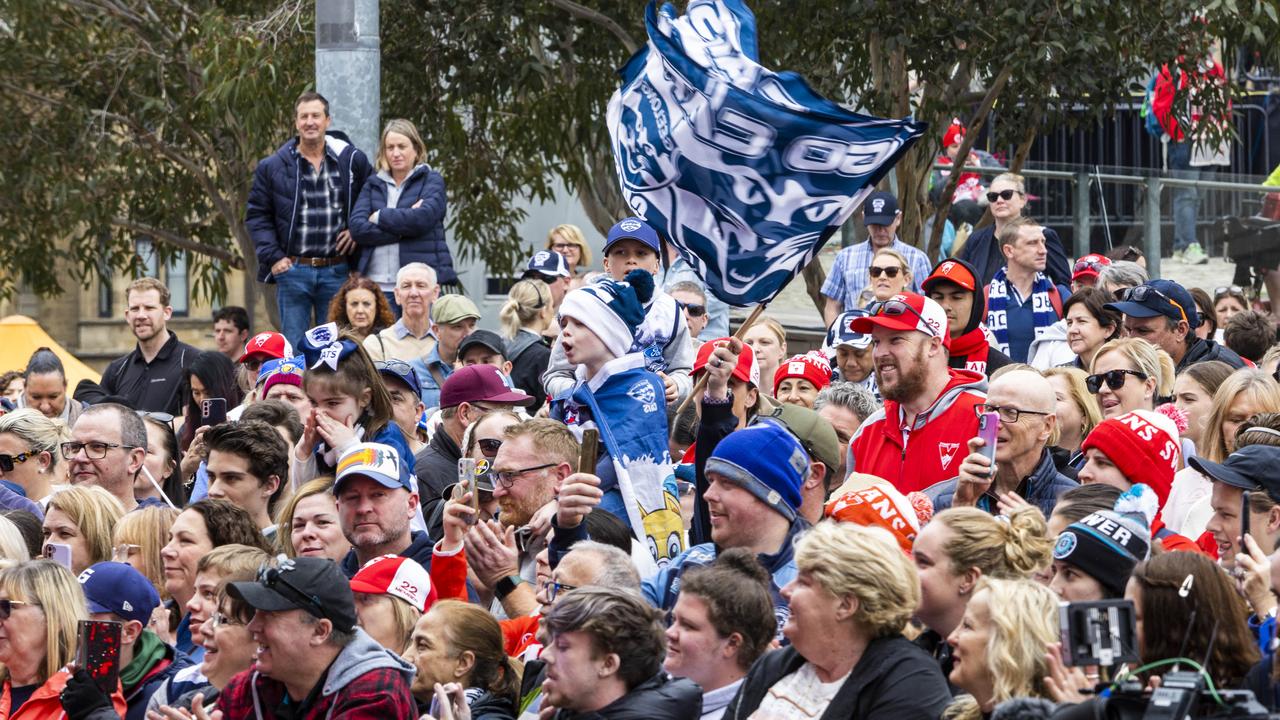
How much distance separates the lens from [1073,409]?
8445 mm

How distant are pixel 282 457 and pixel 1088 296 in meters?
4.34

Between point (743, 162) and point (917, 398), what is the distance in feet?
4.11

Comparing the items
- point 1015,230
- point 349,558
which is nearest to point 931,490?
point 349,558

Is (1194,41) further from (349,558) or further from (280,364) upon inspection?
(349,558)

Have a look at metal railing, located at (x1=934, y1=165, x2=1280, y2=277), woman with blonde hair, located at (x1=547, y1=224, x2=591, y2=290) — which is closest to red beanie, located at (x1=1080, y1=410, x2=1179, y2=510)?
woman with blonde hair, located at (x1=547, y1=224, x2=591, y2=290)

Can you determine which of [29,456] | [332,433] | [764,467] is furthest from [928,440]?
[29,456]

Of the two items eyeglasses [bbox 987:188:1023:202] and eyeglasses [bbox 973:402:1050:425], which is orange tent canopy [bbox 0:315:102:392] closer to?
eyeglasses [bbox 987:188:1023:202]

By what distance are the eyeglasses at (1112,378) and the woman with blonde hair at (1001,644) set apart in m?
3.41

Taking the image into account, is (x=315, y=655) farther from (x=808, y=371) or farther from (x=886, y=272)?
(x=886, y=272)

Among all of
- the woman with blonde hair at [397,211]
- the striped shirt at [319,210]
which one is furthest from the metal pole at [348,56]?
the striped shirt at [319,210]

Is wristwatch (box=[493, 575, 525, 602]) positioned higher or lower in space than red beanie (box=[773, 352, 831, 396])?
lower

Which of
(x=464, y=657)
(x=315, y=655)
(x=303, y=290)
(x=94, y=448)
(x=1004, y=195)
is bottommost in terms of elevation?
(x=464, y=657)

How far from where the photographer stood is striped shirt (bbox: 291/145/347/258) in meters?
13.3

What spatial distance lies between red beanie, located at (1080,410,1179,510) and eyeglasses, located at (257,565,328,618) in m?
3.05
